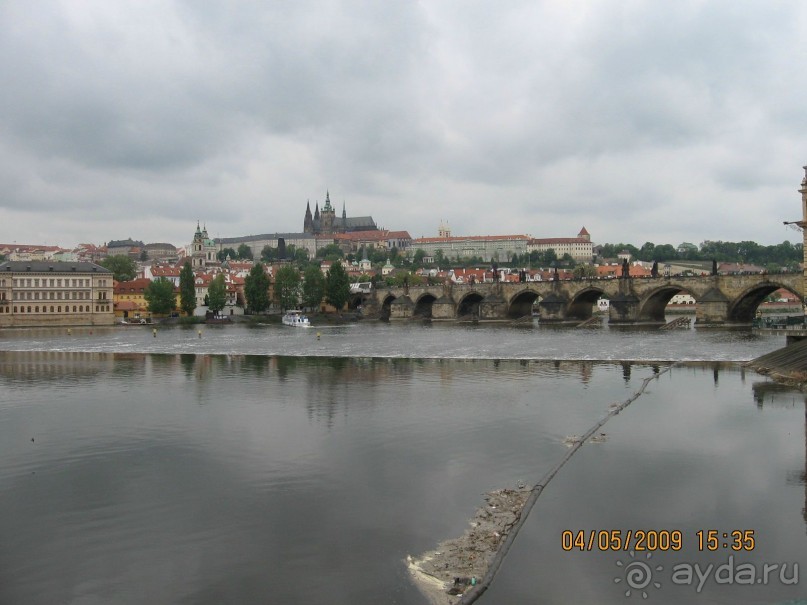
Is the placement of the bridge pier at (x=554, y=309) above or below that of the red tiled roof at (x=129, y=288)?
below

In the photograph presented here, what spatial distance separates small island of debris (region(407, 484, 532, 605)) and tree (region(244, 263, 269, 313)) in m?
86.2

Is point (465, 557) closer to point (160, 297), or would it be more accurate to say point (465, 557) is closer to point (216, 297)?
point (160, 297)

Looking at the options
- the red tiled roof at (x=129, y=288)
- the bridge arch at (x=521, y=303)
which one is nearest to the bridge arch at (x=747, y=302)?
the bridge arch at (x=521, y=303)

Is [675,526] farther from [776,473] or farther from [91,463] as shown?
[91,463]

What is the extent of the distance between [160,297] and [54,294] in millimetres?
11311

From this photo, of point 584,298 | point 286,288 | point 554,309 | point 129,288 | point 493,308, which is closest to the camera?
point 554,309

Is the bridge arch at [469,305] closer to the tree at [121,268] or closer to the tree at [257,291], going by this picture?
the tree at [257,291]

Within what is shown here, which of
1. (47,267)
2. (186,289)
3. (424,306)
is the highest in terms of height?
(47,267)

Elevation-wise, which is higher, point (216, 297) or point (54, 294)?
point (54, 294)

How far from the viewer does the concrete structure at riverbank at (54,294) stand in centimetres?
8244

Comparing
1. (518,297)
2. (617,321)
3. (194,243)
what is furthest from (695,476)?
(194,243)

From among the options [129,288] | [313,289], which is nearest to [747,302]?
[313,289]

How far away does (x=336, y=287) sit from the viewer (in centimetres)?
10119

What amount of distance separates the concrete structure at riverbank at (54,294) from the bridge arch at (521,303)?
46.2 metres
